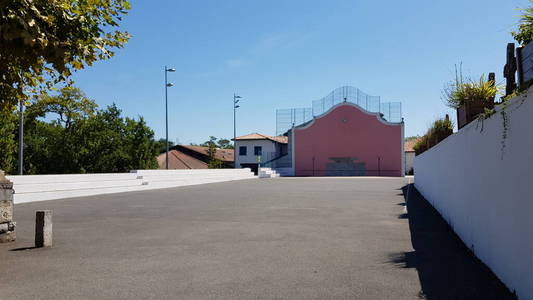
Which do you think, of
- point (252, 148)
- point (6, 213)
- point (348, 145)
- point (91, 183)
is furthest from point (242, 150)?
point (6, 213)

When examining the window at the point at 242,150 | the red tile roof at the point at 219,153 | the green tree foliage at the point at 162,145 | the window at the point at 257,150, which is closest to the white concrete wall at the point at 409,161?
Result: the window at the point at 257,150

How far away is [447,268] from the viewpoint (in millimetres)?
5363

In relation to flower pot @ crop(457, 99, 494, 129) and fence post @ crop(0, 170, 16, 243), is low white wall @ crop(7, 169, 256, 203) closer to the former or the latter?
fence post @ crop(0, 170, 16, 243)

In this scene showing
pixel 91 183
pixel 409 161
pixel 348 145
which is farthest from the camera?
pixel 409 161

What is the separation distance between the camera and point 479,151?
225 inches

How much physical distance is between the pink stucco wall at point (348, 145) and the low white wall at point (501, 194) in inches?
1733

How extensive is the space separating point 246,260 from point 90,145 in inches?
1517

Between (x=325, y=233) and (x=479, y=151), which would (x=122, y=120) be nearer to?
(x=325, y=233)

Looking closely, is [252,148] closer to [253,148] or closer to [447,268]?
[253,148]

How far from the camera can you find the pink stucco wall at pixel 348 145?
1978 inches

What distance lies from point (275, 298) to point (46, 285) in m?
2.65

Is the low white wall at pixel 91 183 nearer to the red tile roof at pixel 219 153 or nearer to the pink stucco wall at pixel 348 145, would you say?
the pink stucco wall at pixel 348 145

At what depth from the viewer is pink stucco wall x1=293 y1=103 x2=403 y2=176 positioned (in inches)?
1978

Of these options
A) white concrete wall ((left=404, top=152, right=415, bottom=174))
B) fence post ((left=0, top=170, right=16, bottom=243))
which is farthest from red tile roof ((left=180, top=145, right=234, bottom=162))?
fence post ((left=0, top=170, right=16, bottom=243))
